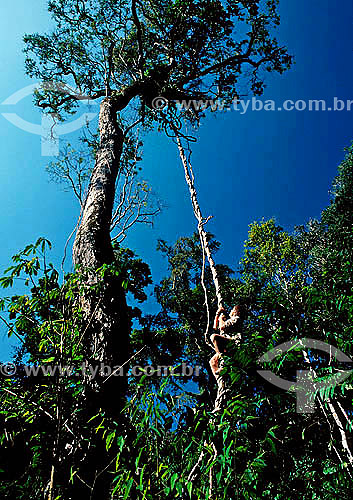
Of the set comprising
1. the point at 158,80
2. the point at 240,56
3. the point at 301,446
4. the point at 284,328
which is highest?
the point at 240,56

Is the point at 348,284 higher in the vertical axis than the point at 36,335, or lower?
higher

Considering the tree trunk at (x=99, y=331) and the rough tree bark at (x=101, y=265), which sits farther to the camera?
the rough tree bark at (x=101, y=265)

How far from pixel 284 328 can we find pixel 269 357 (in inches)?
29.4

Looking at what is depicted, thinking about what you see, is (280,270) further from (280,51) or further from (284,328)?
(284,328)

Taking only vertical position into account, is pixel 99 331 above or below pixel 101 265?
below

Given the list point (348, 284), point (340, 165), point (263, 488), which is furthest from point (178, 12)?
point (340, 165)

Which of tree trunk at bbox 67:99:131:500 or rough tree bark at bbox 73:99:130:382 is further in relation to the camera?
rough tree bark at bbox 73:99:130:382

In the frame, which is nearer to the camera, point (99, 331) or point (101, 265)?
point (99, 331)

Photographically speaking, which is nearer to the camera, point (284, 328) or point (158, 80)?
point (284, 328)

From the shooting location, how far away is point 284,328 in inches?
100

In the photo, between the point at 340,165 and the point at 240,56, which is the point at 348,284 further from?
the point at 340,165

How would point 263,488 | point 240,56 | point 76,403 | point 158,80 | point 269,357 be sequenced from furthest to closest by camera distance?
point 240,56 < point 158,80 < point 269,357 < point 76,403 < point 263,488

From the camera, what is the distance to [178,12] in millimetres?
5984

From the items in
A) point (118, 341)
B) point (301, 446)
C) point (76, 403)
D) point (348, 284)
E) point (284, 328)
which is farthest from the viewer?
point (348, 284)
